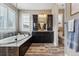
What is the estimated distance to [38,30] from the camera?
5.50 metres

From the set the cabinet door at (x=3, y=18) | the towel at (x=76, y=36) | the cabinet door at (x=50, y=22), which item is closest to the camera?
the towel at (x=76, y=36)

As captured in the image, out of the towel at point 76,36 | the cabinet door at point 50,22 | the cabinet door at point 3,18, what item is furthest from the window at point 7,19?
the cabinet door at point 50,22

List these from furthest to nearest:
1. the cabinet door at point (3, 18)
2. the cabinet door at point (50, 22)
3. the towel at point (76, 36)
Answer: the cabinet door at point (50, 22) < the cabinet door at point (3, 18) < the towel at point (76, 36)

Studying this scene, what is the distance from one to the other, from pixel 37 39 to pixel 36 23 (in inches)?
27.5

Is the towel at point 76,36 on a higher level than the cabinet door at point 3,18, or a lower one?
lower

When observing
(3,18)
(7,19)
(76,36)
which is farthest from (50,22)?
(76,36)

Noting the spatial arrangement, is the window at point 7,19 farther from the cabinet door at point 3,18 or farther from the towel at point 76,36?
the towel at point 76,36

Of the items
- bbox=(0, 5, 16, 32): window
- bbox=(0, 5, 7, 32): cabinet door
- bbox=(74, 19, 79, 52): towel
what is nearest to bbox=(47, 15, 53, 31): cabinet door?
bbox=(0, 5, 16, 32): window

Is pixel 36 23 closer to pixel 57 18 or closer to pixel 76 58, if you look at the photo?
pixel 57 18

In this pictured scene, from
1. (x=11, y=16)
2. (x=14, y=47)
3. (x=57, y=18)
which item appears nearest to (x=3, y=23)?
(x=11, y=16)

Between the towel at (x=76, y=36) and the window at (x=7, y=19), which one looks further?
the window at (x=7, y=19)

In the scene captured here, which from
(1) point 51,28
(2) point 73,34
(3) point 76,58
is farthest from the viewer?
(1) point 51,28

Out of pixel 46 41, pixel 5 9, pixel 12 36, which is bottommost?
pixel 46 41

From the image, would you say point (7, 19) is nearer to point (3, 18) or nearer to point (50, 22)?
point (3, 18)
